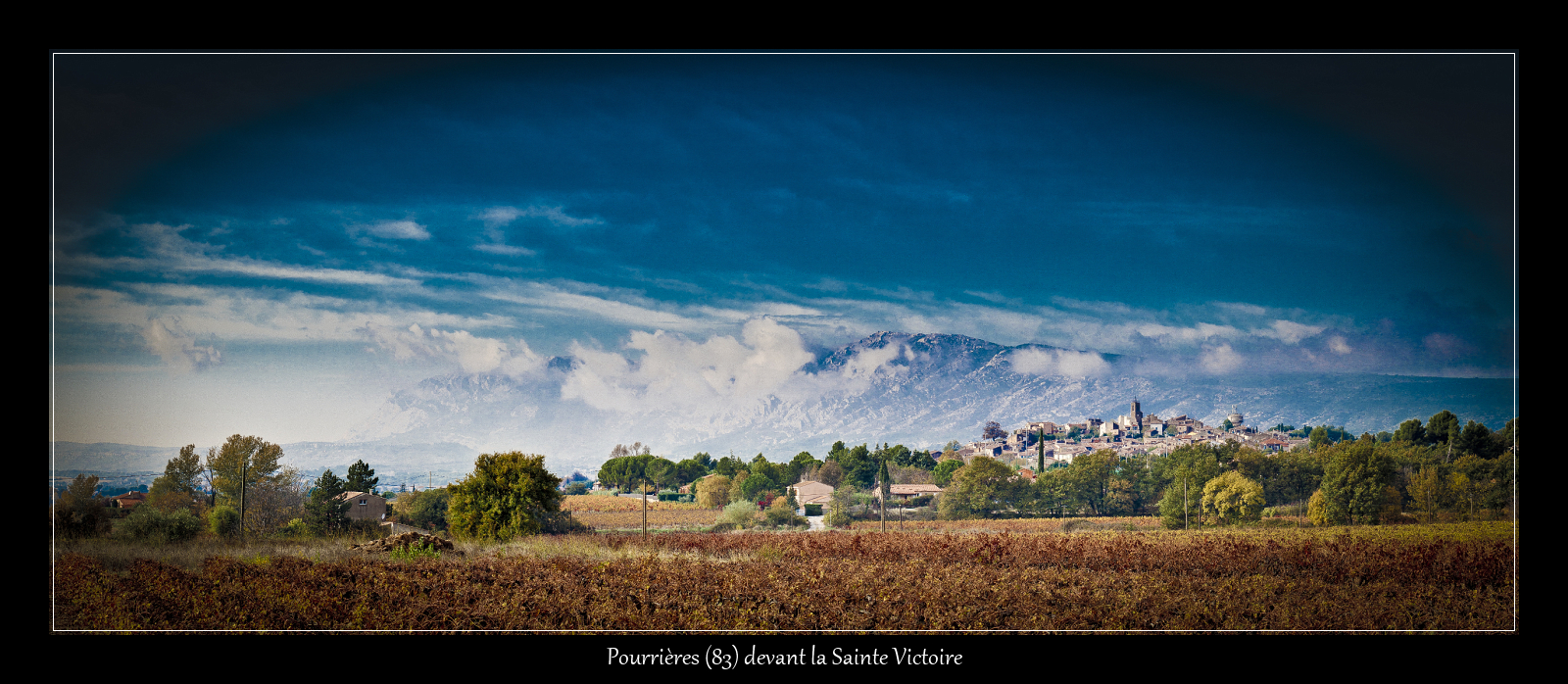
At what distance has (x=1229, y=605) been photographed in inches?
301

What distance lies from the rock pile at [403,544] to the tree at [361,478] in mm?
5848

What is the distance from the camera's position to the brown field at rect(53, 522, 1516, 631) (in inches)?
290

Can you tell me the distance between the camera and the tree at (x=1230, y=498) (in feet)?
69.8

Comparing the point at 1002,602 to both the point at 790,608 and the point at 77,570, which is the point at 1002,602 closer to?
the point at 790,608

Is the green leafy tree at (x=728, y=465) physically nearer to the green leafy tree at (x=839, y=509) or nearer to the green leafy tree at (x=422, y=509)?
the green leafy tree at (x=839, y=509)

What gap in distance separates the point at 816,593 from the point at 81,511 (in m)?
9.14

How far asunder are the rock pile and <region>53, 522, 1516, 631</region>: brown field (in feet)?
4.87

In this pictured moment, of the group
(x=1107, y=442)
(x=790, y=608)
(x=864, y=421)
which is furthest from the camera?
(x=864, y=421)

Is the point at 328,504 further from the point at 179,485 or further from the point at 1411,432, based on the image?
the point at 1411,432

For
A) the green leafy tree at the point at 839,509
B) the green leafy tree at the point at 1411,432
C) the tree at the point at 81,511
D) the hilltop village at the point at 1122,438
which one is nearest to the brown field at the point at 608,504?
the green leafy tree at the point at 839,509

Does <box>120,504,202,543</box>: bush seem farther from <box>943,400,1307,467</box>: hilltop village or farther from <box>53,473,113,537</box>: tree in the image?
<box>943,400,1307,467</box>: hilltop village
